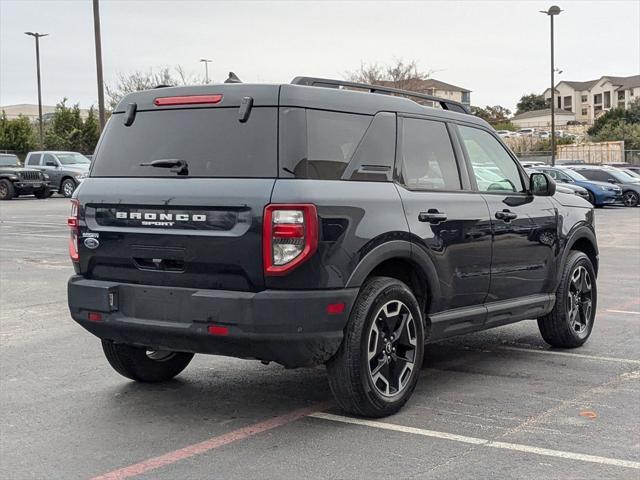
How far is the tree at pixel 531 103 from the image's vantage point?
145 metres

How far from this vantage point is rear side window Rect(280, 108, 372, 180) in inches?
197

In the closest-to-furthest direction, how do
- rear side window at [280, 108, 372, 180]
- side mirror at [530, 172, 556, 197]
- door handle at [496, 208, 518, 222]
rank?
1. rear side window at [280, 108, 372, 180]
2. door handle at [496, 208, 518, 222]
3. side mirror at [530, 172, 556, 197]

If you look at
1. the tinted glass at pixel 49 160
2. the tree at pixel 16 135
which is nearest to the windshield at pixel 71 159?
the tinted glass at pixel 49 160

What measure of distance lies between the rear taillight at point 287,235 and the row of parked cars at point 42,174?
99.8ft

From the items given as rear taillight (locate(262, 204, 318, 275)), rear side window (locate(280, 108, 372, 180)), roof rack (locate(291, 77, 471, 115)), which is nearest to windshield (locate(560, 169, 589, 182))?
roof rack (locate(291, 77, 471, 115))

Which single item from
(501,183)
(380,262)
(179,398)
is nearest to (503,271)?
(501,183)

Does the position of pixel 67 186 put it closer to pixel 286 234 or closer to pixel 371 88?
pixel 371 88

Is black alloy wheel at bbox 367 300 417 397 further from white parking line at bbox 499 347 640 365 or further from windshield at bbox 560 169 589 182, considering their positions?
windshield at bbox 560 169 589 182

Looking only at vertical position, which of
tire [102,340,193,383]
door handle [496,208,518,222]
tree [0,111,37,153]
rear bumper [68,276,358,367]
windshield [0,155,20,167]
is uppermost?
tree [0,111,37,153]

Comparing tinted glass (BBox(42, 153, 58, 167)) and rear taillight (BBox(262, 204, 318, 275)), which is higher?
tinted glass (BBox(42, 153, 58, 167))

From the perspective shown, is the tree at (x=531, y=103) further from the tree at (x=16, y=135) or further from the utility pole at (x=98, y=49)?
the utility pole at (x=98, y=49)

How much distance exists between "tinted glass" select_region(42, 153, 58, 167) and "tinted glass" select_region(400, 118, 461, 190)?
3127cm

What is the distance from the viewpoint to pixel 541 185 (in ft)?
23.0

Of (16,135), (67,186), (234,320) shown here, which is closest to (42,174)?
(67,186)
